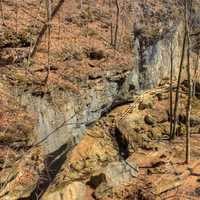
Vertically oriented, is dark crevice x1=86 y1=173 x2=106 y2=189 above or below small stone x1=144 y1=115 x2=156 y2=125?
below

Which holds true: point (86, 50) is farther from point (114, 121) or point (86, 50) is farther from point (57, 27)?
point (114, 121)

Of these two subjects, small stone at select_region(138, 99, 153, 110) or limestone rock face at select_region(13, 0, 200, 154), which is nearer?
limestone rock face at select_region(13, 0, 200, 154)

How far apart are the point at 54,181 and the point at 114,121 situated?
6993 millimetres

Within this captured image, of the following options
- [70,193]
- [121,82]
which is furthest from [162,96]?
[70,193]

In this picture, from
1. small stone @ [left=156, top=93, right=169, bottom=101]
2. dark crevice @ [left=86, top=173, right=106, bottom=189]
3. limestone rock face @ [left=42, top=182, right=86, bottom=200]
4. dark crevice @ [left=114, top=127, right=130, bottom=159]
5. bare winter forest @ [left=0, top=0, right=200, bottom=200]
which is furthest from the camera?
small stone @ [left=156, top=93, right=169, bottom=101]

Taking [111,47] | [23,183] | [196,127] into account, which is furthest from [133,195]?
[111,47]

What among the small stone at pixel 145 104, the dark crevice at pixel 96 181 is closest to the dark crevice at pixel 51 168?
the dark crevice at pixel 96 181

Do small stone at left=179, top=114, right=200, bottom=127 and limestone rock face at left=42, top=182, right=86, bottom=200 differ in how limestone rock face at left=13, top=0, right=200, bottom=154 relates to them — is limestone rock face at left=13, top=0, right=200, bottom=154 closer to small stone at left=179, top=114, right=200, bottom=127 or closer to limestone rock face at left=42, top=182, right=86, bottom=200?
limestone rock face at left=42, top=182, right=86, bottom=200

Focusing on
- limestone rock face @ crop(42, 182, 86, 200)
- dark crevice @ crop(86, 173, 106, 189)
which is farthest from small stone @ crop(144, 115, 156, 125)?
limestone rock face @ crop(42, 182, 86, 200)

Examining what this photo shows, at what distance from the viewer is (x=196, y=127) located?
85.6 ft

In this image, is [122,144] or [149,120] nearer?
[122,144]

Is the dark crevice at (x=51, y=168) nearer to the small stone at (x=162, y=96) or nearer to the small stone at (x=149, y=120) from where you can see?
the small stone at (x=149, y=120)

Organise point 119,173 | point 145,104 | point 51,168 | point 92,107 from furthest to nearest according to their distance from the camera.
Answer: point 145,104 < point 92,107 < point 51,168 < point 119,173

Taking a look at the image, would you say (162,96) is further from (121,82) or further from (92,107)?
(92,107)
